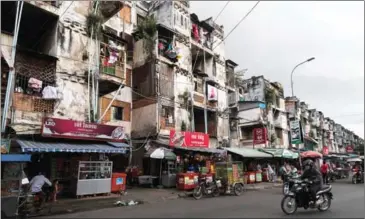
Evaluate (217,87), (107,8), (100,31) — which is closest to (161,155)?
(100,31)

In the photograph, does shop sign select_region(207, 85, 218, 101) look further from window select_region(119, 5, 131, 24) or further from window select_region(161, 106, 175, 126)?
window select_region(119, 5, 131, 24)

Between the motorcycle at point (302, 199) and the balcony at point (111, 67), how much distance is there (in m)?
12.1

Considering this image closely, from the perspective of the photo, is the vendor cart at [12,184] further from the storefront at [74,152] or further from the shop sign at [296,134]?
the shop sign at [296,134]

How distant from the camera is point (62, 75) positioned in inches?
651

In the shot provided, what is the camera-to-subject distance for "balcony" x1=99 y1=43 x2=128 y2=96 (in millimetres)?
18203

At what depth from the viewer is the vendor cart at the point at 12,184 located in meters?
9.96

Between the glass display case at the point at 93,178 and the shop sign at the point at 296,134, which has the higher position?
the shop sign at the point at 296,134

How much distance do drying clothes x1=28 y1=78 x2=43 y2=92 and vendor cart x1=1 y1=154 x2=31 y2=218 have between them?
509 centimetres

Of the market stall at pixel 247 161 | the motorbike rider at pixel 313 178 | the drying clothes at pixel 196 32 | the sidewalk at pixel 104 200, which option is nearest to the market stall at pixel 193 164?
the sidewalk at pixel 104 200

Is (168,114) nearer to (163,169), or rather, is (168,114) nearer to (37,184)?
(163,169)

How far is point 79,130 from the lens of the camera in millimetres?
14867

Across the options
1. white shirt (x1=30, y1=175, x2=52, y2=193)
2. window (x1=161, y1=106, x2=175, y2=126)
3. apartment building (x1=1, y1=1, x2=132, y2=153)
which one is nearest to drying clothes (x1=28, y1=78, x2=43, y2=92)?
apartment building (x1=1, y1=1, x2=132, y2=153)

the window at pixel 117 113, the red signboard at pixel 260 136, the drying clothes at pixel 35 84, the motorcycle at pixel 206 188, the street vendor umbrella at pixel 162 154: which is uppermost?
the drying clothes at pixel 35 84

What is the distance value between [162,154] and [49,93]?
279 inches
